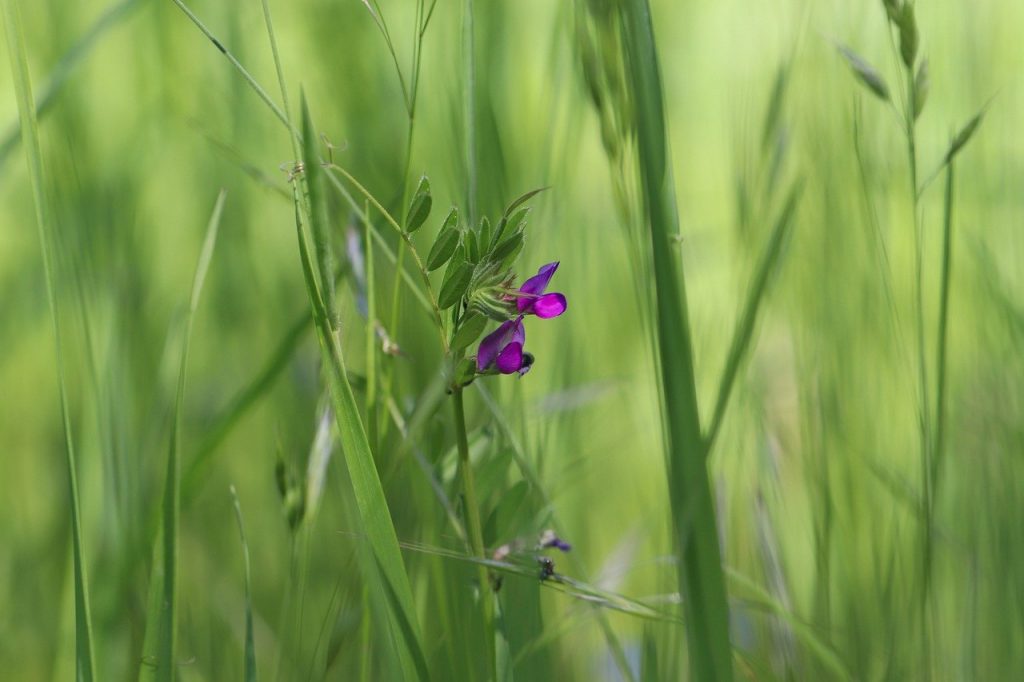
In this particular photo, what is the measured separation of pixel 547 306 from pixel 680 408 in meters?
0.12

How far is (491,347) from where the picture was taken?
41cm

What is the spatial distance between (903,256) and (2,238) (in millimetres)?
1149

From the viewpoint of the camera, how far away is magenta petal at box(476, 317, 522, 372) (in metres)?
0.41

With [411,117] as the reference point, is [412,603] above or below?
below

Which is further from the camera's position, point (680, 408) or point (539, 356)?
point (539, 356)

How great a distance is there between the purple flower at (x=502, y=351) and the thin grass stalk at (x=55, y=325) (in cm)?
17

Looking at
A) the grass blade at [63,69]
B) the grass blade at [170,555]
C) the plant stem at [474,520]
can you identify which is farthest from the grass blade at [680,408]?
the grass blade at [63,69]

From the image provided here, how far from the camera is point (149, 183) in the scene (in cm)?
113

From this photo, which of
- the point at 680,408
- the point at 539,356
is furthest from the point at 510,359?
the point at 539,356

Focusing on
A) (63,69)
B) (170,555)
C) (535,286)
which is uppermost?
(63,69)

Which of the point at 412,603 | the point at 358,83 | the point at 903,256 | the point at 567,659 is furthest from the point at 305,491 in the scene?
the point at 903,256

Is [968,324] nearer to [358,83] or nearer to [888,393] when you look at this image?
[888,393]

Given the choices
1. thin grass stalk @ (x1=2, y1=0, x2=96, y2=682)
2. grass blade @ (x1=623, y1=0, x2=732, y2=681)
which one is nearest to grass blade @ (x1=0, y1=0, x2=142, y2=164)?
thin grass stalk @ (x1=2, y1=0, x2=96, y2=682)

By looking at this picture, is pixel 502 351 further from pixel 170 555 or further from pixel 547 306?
pixel 170 555
